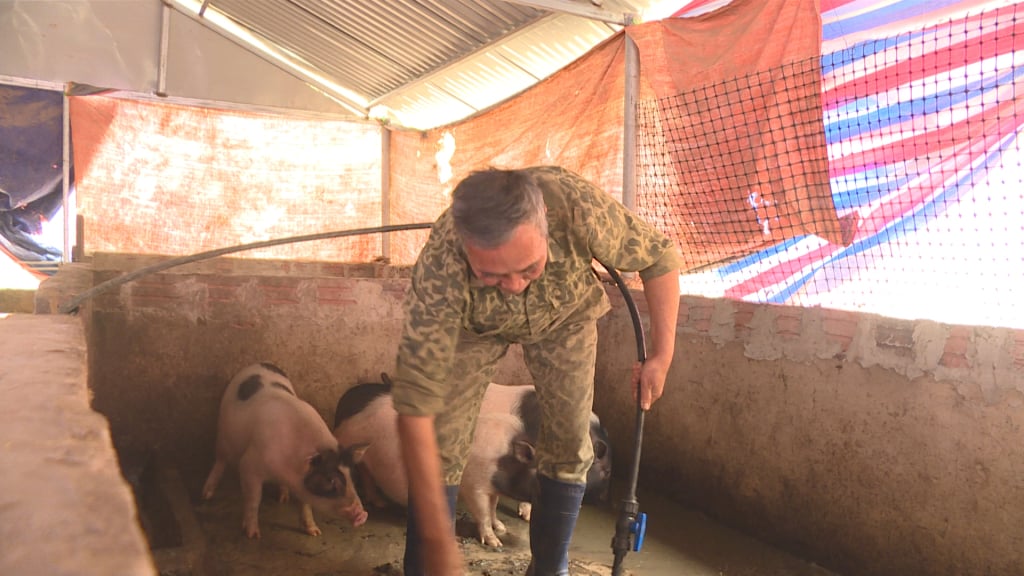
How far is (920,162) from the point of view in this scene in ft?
10.2

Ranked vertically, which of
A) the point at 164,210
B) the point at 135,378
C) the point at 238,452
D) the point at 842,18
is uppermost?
the point at 842,18

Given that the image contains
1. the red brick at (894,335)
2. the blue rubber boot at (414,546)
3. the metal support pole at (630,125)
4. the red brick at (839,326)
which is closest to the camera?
the blue rubber boot at (414,546)

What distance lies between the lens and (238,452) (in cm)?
386

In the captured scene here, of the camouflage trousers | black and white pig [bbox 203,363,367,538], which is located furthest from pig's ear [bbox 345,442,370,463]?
the camouflage trousers

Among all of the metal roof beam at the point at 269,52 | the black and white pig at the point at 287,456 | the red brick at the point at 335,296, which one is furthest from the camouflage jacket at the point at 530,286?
the metal roof beam at the point at 269,52

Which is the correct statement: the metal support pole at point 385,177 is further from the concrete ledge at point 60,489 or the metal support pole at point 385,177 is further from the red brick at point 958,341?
the concrete ledge at point 60,489

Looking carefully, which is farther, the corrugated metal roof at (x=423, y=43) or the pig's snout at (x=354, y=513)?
the corrugated metal roof at (x=423, y=43)

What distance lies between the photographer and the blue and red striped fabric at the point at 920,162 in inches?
111

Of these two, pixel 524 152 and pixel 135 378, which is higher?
pixel 524 152

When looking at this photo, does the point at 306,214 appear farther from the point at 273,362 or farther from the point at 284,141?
the point at 273,362

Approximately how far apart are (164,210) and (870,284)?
750 centimetres

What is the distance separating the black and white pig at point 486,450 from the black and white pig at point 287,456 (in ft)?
1.07

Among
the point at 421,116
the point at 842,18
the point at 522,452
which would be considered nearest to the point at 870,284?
the point at 842,18

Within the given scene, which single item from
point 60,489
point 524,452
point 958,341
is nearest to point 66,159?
point 524,452
